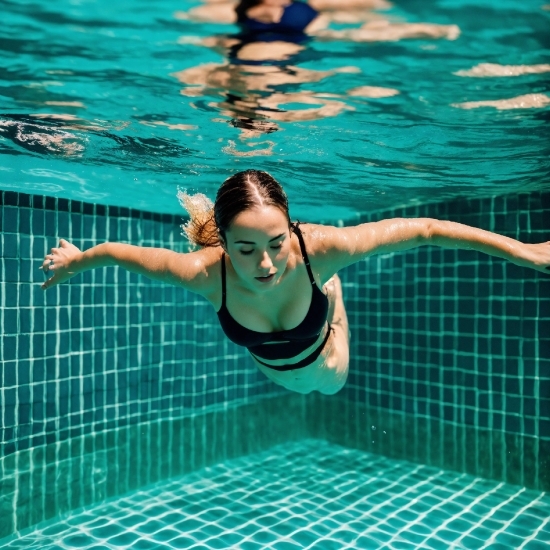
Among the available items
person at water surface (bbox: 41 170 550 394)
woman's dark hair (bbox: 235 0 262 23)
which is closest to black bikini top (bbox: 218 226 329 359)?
person at water surface (bbox: 41 170 550 394)

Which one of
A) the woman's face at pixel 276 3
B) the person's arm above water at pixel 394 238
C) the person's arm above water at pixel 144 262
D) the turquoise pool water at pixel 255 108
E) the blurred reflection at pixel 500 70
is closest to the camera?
the woman's face at pixel 276 3

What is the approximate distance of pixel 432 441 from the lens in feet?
26.3

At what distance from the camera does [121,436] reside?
23.5 feet

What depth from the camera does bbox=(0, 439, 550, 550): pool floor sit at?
18.5ft

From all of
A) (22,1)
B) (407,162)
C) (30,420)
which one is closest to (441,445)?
(407,162)

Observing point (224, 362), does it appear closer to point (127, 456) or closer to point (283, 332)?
point (127, 456)

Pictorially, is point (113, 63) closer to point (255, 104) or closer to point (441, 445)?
point (255, 104)

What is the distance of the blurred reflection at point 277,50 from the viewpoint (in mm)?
2762

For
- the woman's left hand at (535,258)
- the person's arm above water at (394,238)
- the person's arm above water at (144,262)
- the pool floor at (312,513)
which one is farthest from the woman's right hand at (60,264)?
the woman's left hand at (535,258)

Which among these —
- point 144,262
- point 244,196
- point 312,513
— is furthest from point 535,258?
point 312,513

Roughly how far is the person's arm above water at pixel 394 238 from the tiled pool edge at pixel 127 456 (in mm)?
4299

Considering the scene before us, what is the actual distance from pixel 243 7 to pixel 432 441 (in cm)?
691

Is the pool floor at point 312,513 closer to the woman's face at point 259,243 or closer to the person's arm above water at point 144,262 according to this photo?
the person's arm above water at point 144,262

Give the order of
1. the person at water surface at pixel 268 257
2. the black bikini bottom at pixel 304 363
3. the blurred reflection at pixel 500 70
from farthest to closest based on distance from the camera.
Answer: the black bikini bottom at pixel 304 363
the person at water surface at pixel 268 257
the blurred reflection at pixel 500 70
